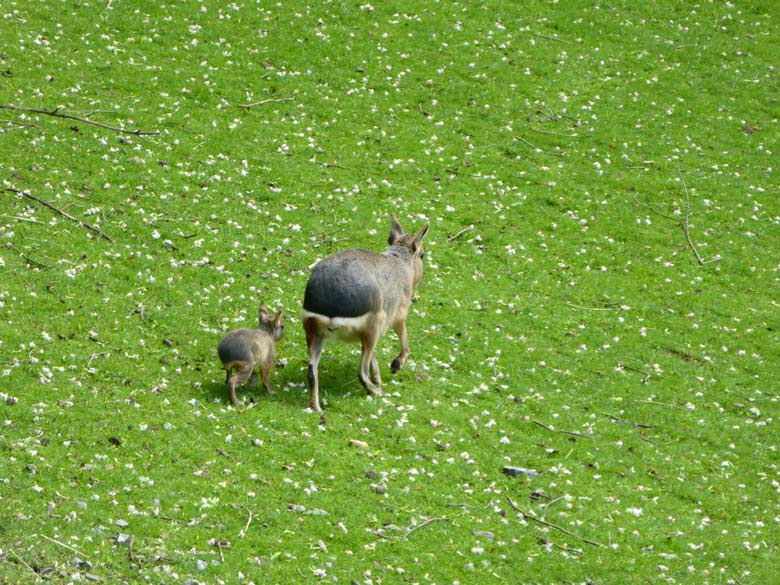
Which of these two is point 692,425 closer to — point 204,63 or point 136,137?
point 136,137

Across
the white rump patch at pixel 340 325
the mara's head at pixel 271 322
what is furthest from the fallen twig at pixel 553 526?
the mara's head at pixel 271 322

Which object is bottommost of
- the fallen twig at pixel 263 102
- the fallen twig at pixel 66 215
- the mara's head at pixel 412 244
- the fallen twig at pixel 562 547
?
the fallen twig at pixel 562 547

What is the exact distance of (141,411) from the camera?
13.0m

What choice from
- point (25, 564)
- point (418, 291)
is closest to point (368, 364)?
point (418, 291)

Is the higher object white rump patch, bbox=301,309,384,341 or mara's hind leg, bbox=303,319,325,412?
white rump patch, bbox=301,309,384,341

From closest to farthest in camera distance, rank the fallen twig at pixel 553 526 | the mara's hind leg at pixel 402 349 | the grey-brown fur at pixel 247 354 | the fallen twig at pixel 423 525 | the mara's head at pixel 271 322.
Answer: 1. the fallen twig at pixel 423 525
2. the fallen twig at pixel 553 526
3. the grey-brown fur at pixel 247 354
4. the mara's head at pixel 271 322
5. the mara's hind leg at pixel 402 349

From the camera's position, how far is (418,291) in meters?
18.8

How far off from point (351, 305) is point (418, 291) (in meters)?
5.00

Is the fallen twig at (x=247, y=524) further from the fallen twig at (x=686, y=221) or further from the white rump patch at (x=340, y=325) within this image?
the fallen twig at (x=686, y=221)

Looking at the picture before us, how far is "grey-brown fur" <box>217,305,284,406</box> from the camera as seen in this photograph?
13.5 m

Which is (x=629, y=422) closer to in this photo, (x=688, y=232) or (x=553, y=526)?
(x=553, y=526)

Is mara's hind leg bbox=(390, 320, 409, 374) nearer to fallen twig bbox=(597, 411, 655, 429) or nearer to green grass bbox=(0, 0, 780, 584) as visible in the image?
green grass bbox=(0, 0, 780, 584)

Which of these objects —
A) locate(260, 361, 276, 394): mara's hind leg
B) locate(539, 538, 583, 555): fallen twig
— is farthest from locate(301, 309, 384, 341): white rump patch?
locate(539, 538, 583, 555): fallen twig

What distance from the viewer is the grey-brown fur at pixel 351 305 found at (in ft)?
45.4
